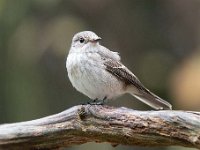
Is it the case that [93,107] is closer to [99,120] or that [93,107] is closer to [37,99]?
[99,120]

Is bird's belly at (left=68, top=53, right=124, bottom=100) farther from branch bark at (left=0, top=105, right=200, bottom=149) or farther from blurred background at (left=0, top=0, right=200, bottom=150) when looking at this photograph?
blurred background at (left=0, top=0, right=200, bottom=150)

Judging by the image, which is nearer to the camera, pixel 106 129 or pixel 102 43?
pixel 106 129

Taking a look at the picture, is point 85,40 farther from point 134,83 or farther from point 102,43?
point 102,43

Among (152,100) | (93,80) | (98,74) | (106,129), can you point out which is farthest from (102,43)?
(106,129)

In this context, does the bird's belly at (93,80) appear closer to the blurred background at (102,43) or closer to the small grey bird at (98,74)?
the small grey bird at (98,74)

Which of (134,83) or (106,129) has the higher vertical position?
(134,83)

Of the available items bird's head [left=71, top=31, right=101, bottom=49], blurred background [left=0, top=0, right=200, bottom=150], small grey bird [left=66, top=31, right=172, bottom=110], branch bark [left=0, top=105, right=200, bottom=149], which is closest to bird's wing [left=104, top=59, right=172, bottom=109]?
small grey bird [left=66, top=31, right=172, bottom=110]

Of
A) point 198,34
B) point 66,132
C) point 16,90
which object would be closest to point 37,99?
point 16,90
